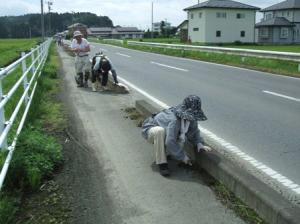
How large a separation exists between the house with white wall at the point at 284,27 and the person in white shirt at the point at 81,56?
177 feet

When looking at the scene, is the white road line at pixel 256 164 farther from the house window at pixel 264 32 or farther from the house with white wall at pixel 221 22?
the house window at pixel 264 32

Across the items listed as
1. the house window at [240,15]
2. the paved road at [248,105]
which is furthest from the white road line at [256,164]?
the house window at [240,15]

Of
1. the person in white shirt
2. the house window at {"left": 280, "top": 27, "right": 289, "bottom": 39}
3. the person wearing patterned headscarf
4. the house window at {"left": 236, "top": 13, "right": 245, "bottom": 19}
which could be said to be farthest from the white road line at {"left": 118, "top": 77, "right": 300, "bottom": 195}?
the house window at {"left": 280, "top": 27, "right": 289, "bottom": 39}

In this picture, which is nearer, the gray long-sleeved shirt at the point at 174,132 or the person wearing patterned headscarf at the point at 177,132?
the person wearing patterned headscarf at the point at 177,132

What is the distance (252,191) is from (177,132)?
4.67 ft

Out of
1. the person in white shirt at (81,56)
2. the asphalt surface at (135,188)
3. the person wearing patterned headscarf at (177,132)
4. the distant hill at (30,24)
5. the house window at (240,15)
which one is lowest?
the asphalt surface at (135,188)

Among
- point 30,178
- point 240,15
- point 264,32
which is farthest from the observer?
point 264,32

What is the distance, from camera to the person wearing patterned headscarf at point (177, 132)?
16.8ft

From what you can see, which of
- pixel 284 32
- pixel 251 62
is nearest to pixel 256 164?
pixel 251 62

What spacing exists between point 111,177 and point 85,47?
8335mm

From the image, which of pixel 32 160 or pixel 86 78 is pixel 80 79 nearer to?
pixel 86 78

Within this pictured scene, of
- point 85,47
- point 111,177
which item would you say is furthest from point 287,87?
point 111,177

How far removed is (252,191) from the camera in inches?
163

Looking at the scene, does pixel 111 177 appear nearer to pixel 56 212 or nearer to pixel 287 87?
pixel 56 212
